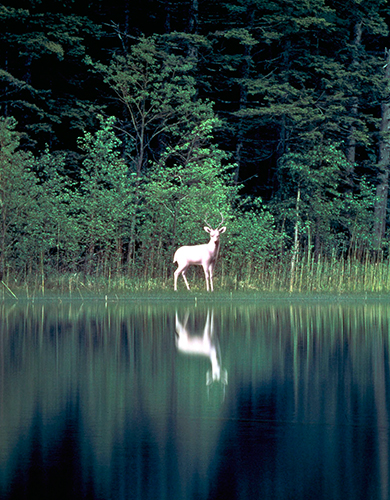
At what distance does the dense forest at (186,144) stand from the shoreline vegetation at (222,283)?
A: 0.07 m

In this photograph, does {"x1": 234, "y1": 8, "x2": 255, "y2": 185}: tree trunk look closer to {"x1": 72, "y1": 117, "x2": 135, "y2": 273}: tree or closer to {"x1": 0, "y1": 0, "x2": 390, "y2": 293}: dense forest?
{"x1": 0, "y1": 0, "x2": 390, "y2": 293}: dense forest

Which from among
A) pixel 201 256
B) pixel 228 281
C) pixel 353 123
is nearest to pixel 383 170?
pixel 353 123

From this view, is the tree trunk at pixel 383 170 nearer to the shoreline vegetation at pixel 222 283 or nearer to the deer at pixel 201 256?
the shoreline vegetation at pixel 222 283

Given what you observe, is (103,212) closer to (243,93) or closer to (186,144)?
(186,144)

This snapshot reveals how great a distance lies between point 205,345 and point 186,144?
1664 cm

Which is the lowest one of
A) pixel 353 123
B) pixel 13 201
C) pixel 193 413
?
pixel 193 413

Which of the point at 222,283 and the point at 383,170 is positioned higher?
the point at 383,170

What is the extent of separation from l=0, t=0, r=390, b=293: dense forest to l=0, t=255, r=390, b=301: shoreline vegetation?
73mm

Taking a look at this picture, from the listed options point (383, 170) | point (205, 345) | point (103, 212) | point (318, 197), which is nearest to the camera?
point (205, 345)

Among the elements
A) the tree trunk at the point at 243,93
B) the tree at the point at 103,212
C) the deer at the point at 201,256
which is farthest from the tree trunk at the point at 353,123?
the deer at the point at 201,256

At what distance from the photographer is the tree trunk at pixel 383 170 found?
37.4m

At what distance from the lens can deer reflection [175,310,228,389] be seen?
10.8m

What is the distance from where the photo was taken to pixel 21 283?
25188 mm

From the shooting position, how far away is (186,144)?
2983cm
